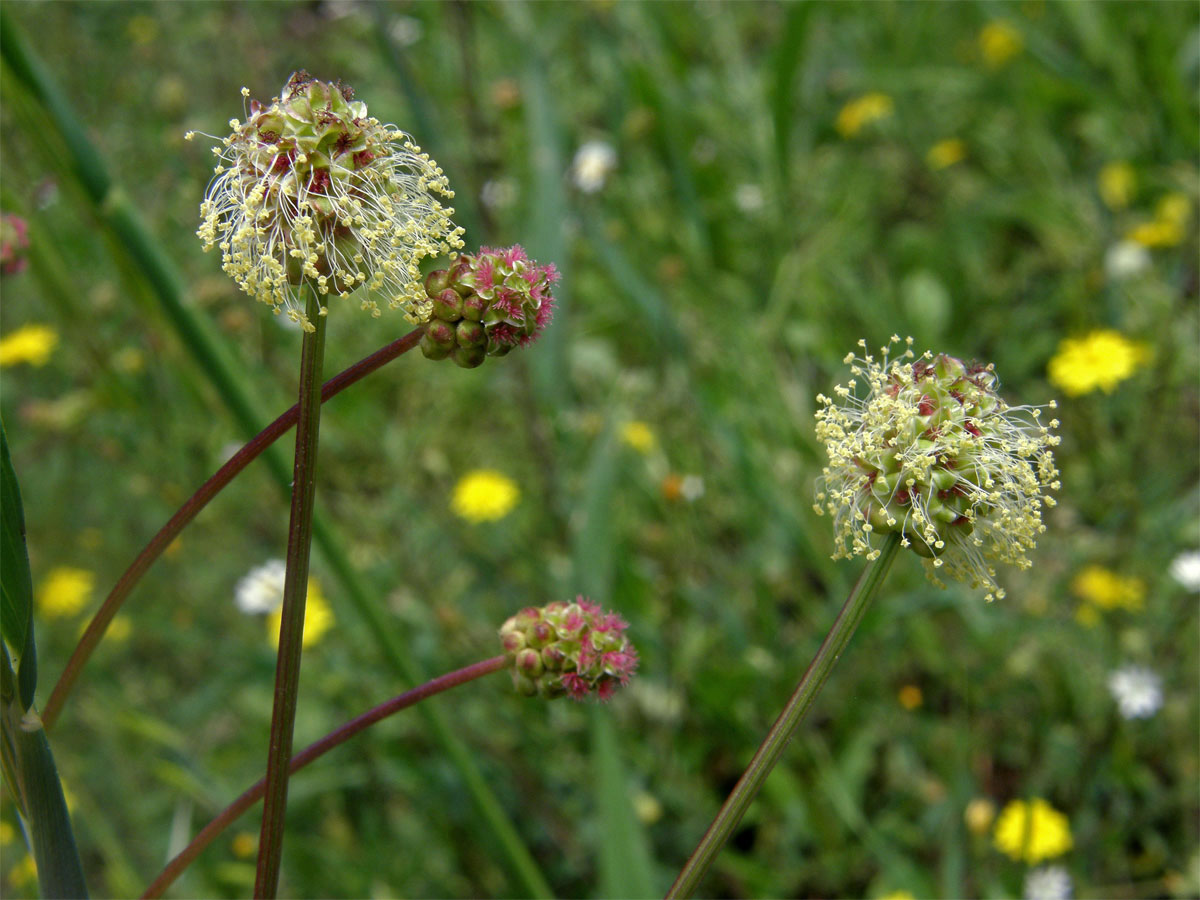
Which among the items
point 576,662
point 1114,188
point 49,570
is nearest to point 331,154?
point 576,662

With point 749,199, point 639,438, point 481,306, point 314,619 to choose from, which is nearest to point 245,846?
point 314,619

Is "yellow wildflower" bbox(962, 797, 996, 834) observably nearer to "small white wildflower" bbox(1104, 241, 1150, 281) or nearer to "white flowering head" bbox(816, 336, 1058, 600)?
"white flowering head" bbox(816, 336, 1058, 600)

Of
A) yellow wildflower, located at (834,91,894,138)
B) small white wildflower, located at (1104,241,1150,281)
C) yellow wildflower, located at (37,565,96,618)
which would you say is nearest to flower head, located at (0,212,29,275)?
yellow wildflower, located at (37,565,96,618)

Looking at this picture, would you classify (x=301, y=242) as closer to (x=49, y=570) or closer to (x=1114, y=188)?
(x=49, y=570)

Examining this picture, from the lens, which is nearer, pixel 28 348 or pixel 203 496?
pixel 203 496

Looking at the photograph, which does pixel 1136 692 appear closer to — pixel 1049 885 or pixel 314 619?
pixel 1049 885

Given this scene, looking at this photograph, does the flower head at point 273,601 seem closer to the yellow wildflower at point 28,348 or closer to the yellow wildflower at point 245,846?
the yellow wildflower at point 245,846
